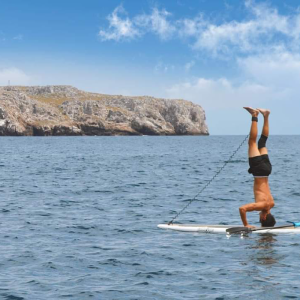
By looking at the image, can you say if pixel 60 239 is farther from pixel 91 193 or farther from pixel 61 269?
pixel 91 193

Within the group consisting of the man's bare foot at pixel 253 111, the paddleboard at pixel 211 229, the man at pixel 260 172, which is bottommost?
the paddleboard at pixel 211 229

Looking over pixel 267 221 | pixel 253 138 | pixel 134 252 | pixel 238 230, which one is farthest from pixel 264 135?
pixel 134 252

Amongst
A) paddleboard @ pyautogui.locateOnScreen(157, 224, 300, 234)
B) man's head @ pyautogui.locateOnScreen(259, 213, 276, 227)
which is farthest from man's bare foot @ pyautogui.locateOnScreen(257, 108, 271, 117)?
paddleboard @ pyautogui.locateOnScreen(157, 224, 300, 234)

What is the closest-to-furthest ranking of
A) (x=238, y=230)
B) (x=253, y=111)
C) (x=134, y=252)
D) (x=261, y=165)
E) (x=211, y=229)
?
(x=134, y=252), (x=238, y=230), (x=261, y=165), (x=253, y=111), (x=211, y=229)

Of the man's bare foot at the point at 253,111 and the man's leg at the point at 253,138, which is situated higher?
the man's bare foot at the point at 253,111

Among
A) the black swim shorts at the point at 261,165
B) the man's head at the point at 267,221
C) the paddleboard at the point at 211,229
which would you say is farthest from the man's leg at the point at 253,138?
the paddleboard at the point at 211,229

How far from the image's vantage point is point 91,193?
33.8 meters

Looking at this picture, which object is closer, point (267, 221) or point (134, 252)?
point (134, 252)

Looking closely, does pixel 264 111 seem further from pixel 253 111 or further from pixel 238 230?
pixel 238 230

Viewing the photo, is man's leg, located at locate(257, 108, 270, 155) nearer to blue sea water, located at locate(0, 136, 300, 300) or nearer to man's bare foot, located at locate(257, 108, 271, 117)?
man's bare foot, located at locate(257, 108, 271, 117)

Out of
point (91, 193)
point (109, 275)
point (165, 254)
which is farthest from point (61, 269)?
point (91, 193)

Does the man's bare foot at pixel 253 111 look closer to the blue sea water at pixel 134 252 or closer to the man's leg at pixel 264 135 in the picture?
the man's leg at pixel 264 135

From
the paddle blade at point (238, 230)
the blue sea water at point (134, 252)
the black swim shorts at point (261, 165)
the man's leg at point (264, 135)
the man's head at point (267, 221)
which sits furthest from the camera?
the man's head at point (267, 221)

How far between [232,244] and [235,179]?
28.6 metres
